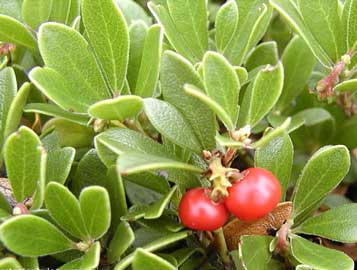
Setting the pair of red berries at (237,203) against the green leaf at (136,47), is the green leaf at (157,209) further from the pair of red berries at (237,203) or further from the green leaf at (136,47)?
the green leaf at (136,47)

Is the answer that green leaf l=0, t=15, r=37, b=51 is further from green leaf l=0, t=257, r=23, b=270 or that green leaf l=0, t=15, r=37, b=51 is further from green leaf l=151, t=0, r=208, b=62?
green leaf l=0, t=257, r=23, b=270

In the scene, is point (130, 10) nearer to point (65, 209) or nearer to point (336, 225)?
point (65, 209)

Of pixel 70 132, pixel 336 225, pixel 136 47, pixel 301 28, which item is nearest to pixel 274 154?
pixel 336 225

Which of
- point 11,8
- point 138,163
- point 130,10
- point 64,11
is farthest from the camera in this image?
point 130,10

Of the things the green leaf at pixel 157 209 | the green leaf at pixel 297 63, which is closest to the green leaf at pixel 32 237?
the green leaf at pixel 157 209

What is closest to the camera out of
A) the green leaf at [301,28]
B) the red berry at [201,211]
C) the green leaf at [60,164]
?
the red berry at [201,211]

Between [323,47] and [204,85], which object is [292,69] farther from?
[204,85]

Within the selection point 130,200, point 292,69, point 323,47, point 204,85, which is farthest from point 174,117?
point 292,69
